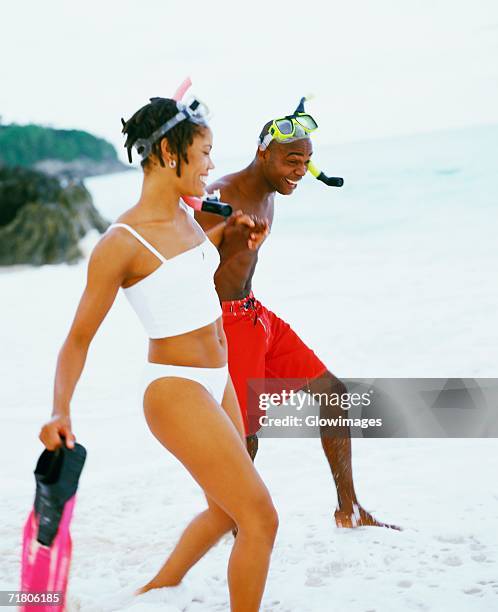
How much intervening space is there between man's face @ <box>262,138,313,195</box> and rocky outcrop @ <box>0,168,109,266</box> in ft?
37.2

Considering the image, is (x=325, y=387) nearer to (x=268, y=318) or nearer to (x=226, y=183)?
(x=268, y=318)

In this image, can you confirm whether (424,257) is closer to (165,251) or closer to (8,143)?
(8,143)

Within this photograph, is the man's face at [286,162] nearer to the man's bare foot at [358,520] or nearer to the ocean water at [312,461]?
the man's bare foot at [358,520]

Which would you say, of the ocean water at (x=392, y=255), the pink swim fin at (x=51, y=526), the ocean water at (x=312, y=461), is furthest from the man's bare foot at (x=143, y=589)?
the ocean water at (x=392, y=255)

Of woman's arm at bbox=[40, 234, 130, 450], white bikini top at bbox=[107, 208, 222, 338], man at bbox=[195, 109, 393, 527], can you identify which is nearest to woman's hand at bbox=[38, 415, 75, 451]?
woman's arm at bbox=[40, 234, 130, 450]

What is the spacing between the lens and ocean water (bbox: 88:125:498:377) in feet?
28.0

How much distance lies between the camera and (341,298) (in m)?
11.3

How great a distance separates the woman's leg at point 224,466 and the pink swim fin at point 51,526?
258 millimetres

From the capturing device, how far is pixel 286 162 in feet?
11.7

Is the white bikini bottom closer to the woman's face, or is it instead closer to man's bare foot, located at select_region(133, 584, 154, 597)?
the woman's face

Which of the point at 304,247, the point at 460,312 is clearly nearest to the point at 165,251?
the point at 460,312

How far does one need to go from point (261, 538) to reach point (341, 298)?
9021 mm

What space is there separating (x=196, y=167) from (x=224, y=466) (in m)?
0.85

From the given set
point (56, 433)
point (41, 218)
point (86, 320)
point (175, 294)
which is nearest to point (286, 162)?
point (175, 294)
